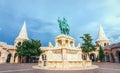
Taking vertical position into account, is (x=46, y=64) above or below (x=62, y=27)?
below

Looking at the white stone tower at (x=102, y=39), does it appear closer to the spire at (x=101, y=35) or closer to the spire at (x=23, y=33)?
the spire at (x=101, y=35)

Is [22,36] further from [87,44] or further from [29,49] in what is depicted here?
[87,44]

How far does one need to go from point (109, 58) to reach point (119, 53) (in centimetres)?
431

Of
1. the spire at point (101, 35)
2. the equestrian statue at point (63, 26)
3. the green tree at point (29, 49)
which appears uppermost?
the spire at point (101, 35)

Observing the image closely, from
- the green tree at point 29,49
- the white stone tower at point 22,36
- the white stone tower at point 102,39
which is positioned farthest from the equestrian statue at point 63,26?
the white stone tower at point 102,39

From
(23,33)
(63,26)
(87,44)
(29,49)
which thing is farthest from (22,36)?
(63,26)

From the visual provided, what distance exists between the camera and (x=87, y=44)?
4034 centimetres

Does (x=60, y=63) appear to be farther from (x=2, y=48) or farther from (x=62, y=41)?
(x=2, y=48)

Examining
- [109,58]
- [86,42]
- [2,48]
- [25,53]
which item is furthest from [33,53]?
[109,58]

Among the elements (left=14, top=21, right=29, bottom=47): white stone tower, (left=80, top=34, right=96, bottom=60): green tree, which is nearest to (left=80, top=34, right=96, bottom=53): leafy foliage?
(left=80, top=34, right=96, bottom=60): green tree

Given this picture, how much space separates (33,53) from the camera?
114 feet

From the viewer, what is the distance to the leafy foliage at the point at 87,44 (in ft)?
131

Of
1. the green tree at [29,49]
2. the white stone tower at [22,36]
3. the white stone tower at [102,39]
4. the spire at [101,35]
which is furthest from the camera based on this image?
the spire at [101,35]

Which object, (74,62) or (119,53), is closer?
(74,62)
